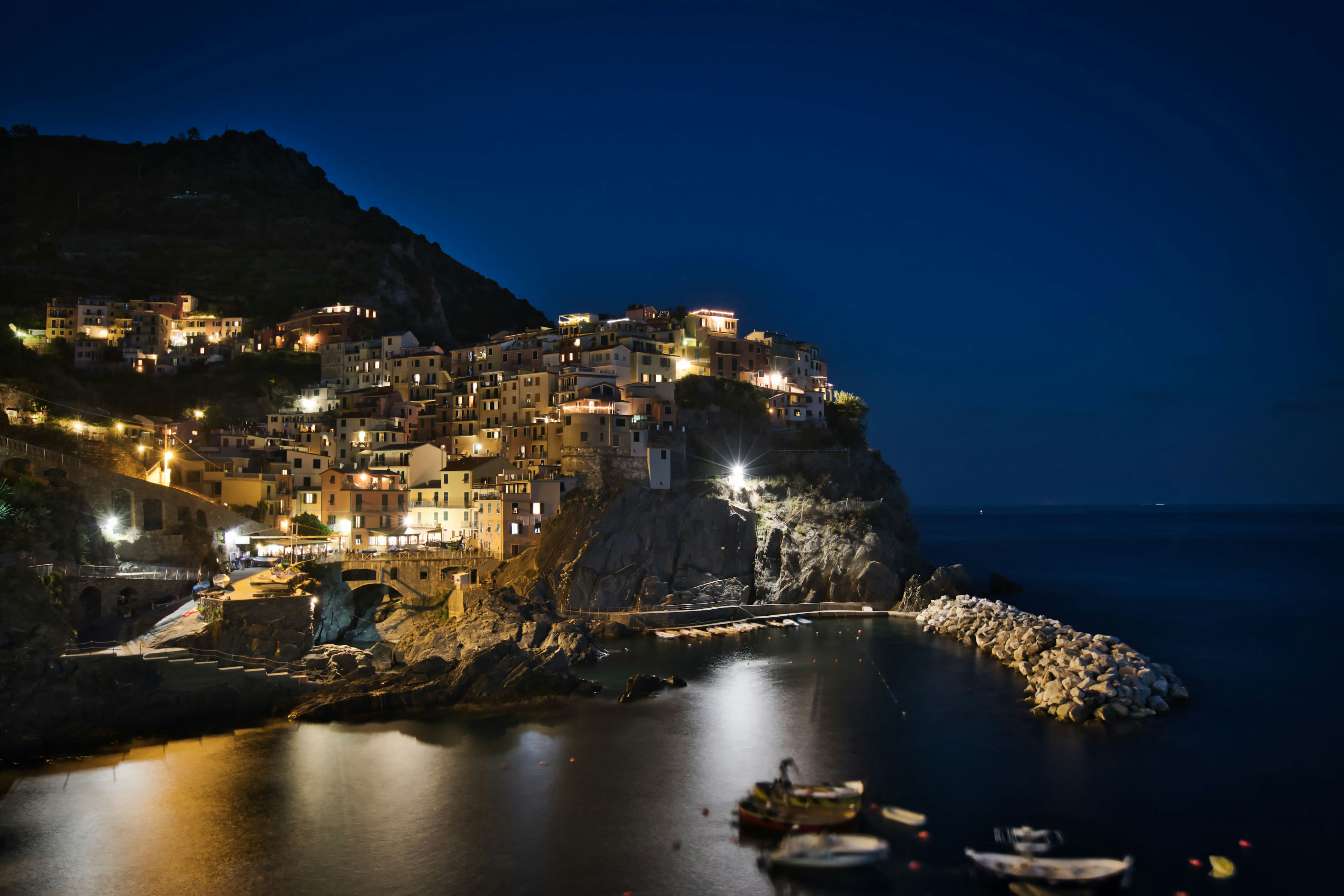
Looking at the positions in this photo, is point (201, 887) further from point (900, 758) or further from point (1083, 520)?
point (1083, 520)

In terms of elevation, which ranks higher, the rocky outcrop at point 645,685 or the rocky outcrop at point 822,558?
the rocky outcrop at point 822,558

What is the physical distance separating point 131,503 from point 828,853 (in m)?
33.1

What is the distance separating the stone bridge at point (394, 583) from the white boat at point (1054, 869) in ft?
88.9

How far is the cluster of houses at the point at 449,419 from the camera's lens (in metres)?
45.1

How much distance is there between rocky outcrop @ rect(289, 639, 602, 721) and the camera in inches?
1114

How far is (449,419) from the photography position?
188 ft

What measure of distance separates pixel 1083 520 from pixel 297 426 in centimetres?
16489

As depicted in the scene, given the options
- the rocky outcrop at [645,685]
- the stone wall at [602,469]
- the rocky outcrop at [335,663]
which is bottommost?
the rocky outcrop at [645,685]

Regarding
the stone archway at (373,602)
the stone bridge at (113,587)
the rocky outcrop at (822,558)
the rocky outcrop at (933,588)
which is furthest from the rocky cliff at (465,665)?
the rocky outcrop at (933,588)

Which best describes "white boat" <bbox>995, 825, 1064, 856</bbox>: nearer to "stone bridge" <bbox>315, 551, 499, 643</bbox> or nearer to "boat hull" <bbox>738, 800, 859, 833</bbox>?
"boat hull" <bbox>738, 800, 859, 833</bbox>

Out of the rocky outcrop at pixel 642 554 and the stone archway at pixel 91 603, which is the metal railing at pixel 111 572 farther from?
the rocky outcrop at pixel 642 554

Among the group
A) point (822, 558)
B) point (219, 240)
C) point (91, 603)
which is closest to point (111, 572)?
point (91, 603)

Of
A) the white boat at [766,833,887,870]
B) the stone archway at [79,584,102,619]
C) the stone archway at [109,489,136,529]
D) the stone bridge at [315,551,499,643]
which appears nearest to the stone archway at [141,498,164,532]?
the stone archway at [109,489,136,529]

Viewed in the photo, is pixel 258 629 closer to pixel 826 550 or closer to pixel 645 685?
pixel 645 685
